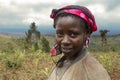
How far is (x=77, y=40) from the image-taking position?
267 cm

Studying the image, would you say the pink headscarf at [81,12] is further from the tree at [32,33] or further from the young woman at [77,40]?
the tree at [32,33]

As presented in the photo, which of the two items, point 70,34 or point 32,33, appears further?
point 32,33

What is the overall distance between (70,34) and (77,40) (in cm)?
8

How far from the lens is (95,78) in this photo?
259 cm

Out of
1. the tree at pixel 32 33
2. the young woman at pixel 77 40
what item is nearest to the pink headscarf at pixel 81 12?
the young woman at pixel 77 40

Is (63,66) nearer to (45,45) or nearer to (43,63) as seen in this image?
(43,63)

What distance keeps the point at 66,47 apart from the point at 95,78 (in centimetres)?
36

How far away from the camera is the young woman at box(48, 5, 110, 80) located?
2.62 m

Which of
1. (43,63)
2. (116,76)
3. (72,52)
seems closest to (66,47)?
(72,52)

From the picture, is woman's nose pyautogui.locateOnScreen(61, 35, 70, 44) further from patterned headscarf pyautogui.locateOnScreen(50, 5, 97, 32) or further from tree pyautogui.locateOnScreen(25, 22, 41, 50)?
tree pyautogui.locateOnScreen(25, 22, 41, 50)

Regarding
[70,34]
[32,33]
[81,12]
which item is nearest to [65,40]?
[70,34]

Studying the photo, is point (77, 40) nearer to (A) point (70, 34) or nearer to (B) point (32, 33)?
(A) point (70, 34)

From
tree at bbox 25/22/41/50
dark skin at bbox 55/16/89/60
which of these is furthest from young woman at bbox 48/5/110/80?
tree at bbox 25/22/41/50

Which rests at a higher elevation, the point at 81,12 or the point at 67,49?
the point at 81,12
